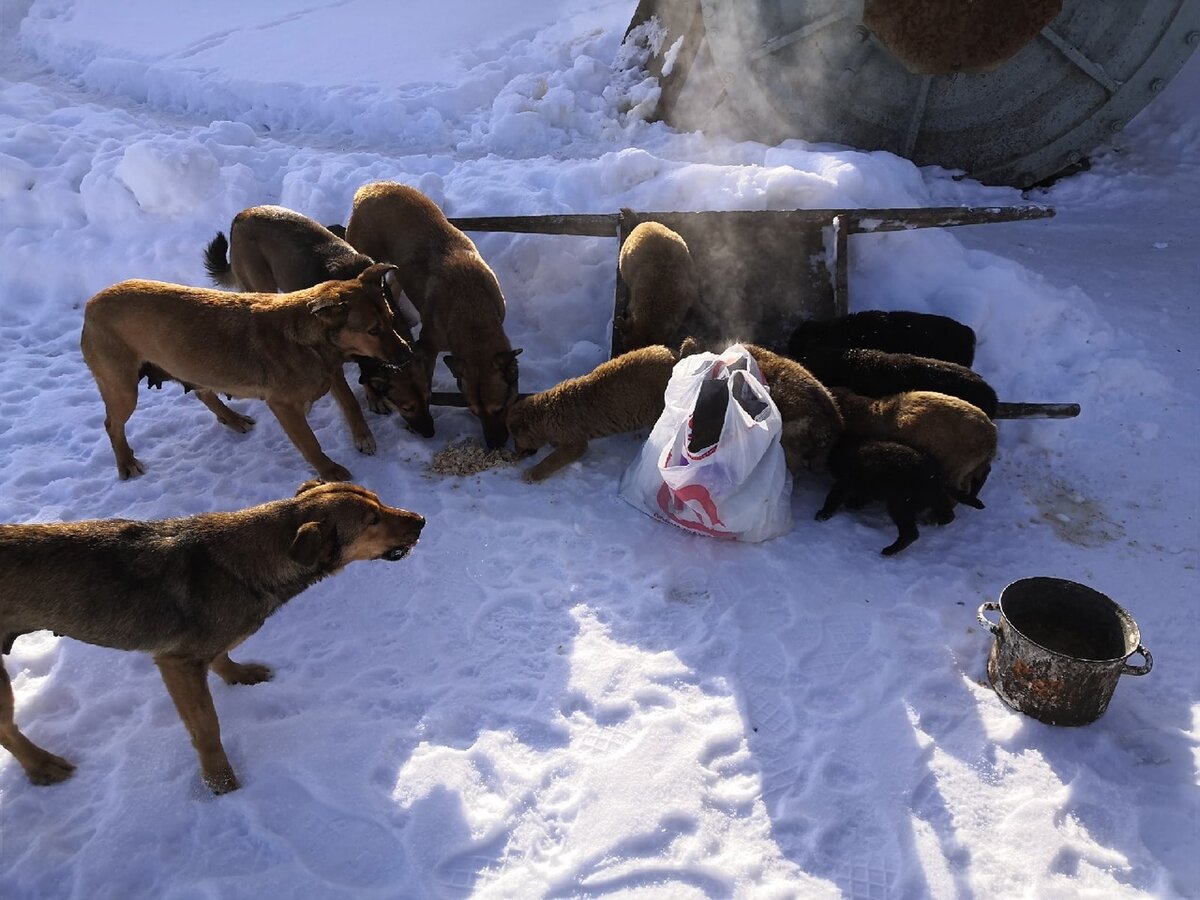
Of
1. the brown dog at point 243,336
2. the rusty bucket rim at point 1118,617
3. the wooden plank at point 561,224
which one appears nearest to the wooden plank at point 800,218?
the wooden plank at point 561,224

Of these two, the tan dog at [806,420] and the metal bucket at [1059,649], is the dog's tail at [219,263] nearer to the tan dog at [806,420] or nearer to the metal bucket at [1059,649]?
the tan dog at [806,420]

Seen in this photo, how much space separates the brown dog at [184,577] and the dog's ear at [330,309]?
1479 millimetres

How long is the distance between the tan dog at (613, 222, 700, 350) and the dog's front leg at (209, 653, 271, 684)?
338 centimetres

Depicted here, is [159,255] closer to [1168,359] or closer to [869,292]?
[869,292]

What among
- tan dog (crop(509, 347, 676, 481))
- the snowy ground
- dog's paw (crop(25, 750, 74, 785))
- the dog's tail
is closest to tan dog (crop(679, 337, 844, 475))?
the snowy ground

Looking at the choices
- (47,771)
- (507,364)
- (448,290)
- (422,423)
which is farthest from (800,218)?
(47,771)

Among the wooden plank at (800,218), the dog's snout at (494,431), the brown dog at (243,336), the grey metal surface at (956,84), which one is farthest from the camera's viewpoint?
the grey metal surface at (956,84)

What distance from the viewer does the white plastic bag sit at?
15.7ft

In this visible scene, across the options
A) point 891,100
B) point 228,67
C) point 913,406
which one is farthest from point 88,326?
point 228,67

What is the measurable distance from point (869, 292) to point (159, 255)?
643 centimetres

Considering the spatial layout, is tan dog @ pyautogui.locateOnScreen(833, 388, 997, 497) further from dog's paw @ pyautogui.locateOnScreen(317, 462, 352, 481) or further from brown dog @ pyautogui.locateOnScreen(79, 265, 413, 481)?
dog's paw @ pyautogui.locateOnScreen(317, 462, 352, 481)

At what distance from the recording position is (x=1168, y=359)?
612 cm

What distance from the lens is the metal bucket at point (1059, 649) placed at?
3.73 metres

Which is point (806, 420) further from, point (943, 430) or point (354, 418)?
point (354, 418)
